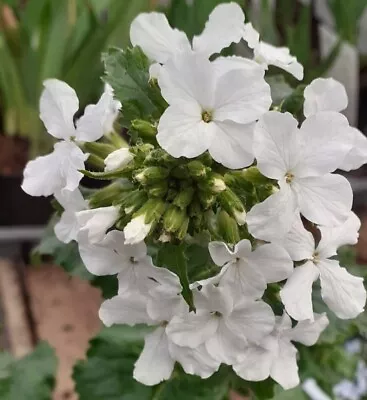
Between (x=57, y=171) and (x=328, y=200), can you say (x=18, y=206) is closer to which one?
(x=57, y=171)

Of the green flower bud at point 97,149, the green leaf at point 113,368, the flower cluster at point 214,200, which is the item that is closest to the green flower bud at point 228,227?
the flower cluster at point 214,200

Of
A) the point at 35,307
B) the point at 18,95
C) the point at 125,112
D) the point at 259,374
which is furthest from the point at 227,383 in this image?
the point at 18,95

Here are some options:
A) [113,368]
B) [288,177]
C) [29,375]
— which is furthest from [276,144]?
[29,375]

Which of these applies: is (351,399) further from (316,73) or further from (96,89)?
(96,89)

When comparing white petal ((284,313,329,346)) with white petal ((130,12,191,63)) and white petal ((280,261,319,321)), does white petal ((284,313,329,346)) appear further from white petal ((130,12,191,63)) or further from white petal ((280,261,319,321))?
white petal ((130,12,191,63))

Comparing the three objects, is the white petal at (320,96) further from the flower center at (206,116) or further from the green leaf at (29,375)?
the green leaf at (29,375)

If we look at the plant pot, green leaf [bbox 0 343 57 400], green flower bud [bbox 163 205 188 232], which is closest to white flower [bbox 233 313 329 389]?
green flower bud [bbox 163 205 188 232]

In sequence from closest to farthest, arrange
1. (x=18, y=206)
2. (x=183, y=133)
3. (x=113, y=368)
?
(x=183, y=133)
(x=113, y=368)
(x=18, y=206)
